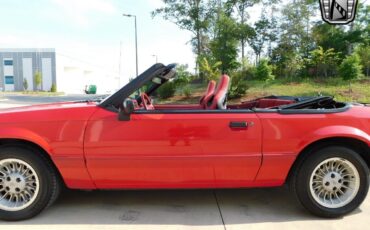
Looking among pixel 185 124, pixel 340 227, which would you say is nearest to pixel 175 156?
pixel 185 124

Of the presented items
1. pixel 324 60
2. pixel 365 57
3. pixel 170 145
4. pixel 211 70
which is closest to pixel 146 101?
pixel 170 145

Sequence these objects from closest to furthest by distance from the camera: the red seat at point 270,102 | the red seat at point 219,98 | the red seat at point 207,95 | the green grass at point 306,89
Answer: the red seat at point 219,98
the red seat at point 207,95
the red seat at point 270,102
the green grass at point 306,89

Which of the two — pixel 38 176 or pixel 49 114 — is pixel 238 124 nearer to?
pixel 49 114

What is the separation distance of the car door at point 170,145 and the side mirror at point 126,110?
4 centimetres

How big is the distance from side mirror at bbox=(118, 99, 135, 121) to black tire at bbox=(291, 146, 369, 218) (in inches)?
67.3

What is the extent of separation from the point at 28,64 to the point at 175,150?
6252cm

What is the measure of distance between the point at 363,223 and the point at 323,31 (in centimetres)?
2880

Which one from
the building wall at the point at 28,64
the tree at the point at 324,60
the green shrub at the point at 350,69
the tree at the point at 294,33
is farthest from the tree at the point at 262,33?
the building wall at the point at 28,64

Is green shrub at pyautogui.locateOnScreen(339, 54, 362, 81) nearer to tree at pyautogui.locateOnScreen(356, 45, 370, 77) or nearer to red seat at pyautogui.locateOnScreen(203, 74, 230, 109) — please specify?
tree at pyautogui.locateOnScreen(356, 45, 370, 77)

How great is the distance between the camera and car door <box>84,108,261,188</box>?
10.2ft

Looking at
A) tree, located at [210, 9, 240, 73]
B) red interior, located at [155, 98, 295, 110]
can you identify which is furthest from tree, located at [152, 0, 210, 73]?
red interior, located at [155, 98, 295, 110]

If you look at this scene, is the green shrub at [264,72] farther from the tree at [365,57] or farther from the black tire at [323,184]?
the black tire at [323,184]

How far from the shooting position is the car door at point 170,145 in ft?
10.2

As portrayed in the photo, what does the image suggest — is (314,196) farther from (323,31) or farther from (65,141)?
(323,31)
